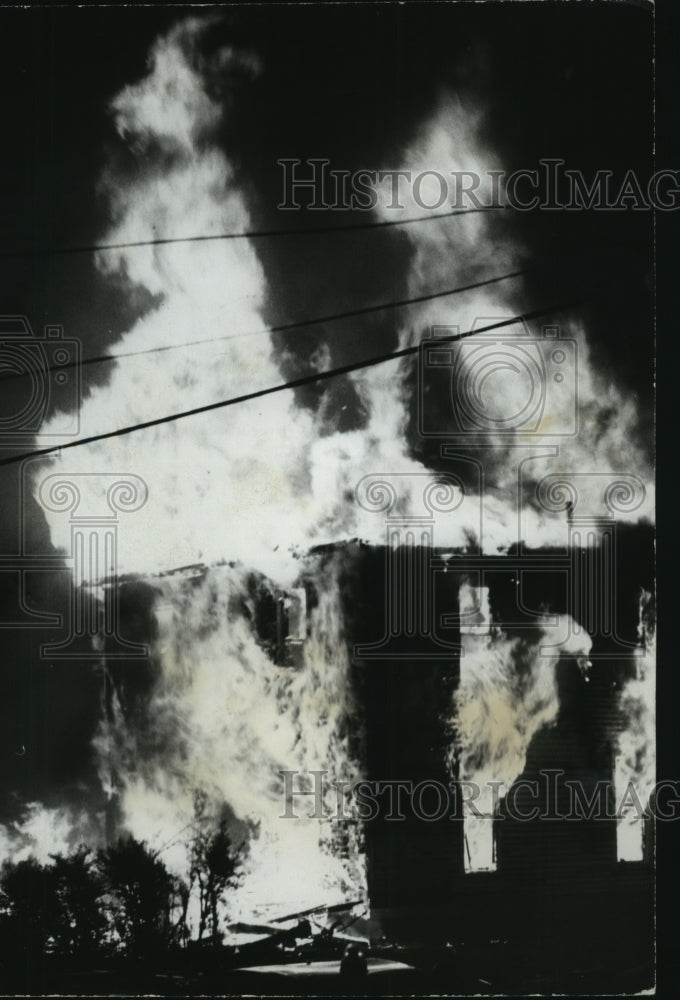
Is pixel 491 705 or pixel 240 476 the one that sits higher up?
pixel 240 476

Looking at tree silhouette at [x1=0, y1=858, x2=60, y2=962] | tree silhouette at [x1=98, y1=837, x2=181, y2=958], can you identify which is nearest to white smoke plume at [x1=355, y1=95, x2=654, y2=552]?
Result: tree silhouette at [x1=98, y1=837, x2=181, y2=958]

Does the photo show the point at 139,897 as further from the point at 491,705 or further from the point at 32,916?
the point at 491,705

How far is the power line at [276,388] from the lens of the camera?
101 inches

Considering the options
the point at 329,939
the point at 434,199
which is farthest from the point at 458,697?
the point at 434,199

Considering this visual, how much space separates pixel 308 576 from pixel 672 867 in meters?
1.60

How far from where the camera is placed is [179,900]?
251 cm

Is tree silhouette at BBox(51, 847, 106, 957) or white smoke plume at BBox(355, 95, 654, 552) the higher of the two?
white smoke plume at BBox(355, 95, 654, 552)

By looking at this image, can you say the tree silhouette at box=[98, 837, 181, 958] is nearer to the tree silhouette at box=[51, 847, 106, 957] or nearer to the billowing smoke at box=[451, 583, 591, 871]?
the tree silhouette at box=[51, 847, 106, 957]

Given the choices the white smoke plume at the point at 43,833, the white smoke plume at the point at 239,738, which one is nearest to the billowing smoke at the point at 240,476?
the white smoke plume at the point at 239,738

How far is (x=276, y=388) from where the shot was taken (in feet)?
8.39

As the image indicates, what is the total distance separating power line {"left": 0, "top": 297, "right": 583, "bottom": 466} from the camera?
2.55 m

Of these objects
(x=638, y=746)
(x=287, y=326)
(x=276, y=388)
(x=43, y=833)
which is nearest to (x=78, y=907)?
(x=43, y=833)

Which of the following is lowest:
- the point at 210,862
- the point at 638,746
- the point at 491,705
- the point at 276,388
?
the point at 210,862

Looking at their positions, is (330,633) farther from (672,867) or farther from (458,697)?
(672,867)
